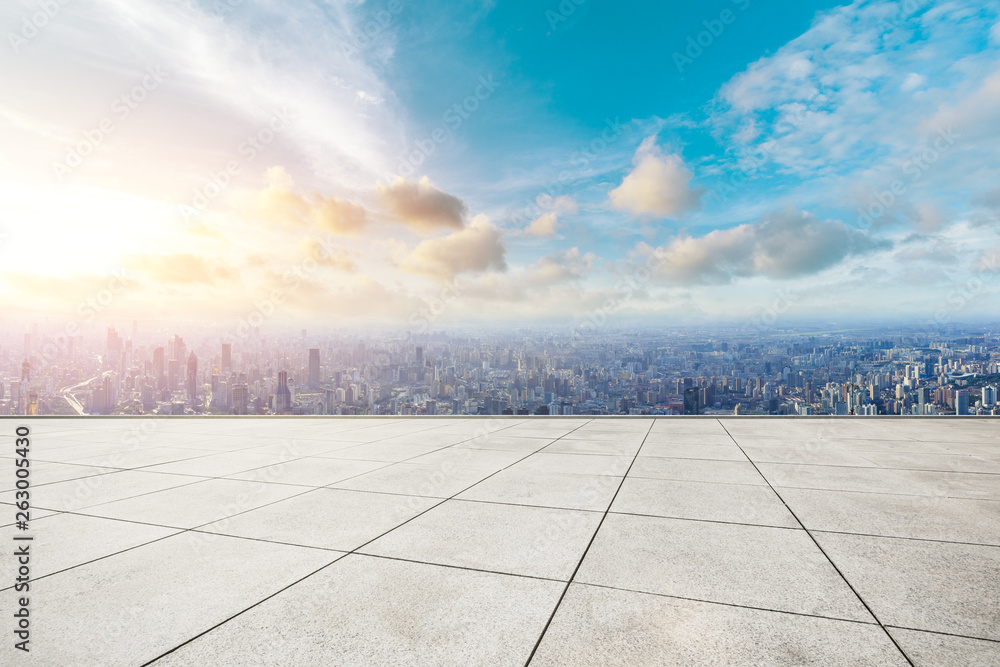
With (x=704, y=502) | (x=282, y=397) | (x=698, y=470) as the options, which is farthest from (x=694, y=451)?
(x=282, y=397)

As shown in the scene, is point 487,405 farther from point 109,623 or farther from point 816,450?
point 109,623

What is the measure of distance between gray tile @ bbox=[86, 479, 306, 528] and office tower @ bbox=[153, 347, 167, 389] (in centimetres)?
1814

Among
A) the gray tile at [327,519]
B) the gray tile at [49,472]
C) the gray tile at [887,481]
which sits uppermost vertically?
the gray tile at [49,472]

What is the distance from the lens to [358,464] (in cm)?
645

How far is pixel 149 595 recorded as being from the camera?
285cm

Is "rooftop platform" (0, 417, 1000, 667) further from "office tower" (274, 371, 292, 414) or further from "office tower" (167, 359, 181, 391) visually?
"office tower" (167, 359, 181, 391)

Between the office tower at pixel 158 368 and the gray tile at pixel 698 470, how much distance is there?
21.4 metres

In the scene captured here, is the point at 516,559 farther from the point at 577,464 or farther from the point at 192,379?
the point at 192,379

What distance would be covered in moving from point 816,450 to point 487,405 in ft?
28.3

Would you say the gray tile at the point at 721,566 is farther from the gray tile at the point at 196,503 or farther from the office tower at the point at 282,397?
the office tower at the point at 282,397

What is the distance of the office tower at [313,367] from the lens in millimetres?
25891

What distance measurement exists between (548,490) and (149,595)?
3.45m

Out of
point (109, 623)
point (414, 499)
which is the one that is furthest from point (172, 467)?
point (109, 623)

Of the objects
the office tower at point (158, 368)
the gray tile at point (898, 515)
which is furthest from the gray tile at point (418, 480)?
the office tower at point (158, 368)
